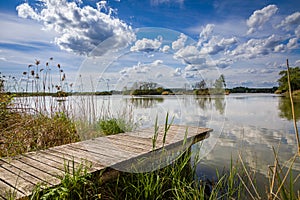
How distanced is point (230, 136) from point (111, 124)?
3.76m

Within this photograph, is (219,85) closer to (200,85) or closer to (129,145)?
(200,85)

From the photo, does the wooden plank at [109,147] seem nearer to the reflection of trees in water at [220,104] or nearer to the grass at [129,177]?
the grass at [129,177]

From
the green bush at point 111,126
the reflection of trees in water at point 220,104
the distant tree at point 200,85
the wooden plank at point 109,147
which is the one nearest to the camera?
the wooden plank at point 109,147

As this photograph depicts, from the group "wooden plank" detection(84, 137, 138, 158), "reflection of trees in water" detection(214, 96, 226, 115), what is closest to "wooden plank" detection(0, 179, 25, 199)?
"wooden plank" detection(84, 137, 138, 158)

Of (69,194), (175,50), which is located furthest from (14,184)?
(175,50)

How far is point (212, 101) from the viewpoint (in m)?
3.35

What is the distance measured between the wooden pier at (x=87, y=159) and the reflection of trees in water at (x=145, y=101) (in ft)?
1.97

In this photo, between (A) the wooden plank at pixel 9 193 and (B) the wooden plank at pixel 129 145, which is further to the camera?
(B) the wooden plank at pixel 129 145

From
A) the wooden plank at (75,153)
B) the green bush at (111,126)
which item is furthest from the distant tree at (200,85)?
the green bush at (111,126)

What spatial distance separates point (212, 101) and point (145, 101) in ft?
3.45

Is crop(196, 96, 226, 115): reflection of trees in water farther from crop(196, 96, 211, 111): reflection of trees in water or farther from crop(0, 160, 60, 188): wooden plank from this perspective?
crop(0, 160, 60, 188): wooden plank

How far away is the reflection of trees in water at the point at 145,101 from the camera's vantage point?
117 inches

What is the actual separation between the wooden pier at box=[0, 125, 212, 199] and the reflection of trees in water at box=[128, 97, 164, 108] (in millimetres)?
600

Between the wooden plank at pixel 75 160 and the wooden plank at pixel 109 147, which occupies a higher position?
the wooden plank at pixel 109 147
